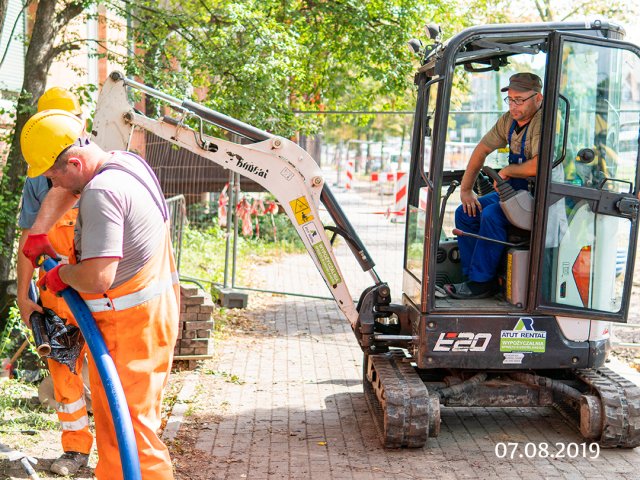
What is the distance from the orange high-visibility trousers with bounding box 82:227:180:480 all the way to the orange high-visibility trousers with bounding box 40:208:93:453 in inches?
46.7

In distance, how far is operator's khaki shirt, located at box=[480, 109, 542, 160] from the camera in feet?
19.4

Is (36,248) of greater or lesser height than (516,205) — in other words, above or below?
below

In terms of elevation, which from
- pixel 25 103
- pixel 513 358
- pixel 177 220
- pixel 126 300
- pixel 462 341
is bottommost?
pixel 513 358

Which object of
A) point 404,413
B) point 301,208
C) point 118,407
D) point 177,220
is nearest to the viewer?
point 118,407

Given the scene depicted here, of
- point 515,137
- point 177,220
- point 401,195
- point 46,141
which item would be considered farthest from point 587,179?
point 401,195

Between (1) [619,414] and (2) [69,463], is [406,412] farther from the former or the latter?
(2) [69,463]

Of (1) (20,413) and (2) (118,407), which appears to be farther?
(1) (20,413)

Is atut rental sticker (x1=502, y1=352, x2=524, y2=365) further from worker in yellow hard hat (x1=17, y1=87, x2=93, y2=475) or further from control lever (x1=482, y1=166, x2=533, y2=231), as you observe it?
worker in yellow hard hat (x1=17, y1=87, x2=93, y2=475)

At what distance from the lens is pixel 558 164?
19.0 feet

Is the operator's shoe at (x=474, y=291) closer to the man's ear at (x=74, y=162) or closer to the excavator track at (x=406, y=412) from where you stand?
the excavator track at (x=406, y=412)

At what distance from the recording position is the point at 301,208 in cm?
643

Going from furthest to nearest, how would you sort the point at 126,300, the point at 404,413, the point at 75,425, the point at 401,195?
the point at 401,195 < the point at 404,413 < the point at 75,425 < the point at 126,300

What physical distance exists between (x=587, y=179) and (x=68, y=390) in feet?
11.7

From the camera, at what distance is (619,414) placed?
581cm
